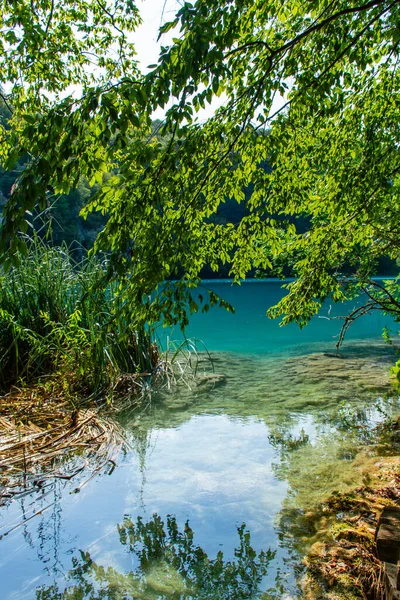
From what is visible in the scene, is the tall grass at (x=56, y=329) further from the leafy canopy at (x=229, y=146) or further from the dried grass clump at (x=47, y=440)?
the leafy canopy at (x=229, y=146)

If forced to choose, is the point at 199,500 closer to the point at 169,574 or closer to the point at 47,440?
the point at 169,574

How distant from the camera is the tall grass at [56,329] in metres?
5.75

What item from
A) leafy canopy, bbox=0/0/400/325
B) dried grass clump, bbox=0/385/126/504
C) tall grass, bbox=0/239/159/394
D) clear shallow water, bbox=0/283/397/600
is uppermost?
leafy canopy, bbox=0/0/400/325

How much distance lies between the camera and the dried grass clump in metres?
3.77

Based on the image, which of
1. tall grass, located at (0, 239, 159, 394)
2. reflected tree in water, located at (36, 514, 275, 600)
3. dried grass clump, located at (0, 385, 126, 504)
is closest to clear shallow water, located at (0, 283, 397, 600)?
reflected tree in water, located at (36, 514, 275, 600)

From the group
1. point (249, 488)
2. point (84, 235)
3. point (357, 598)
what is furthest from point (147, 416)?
point (84, 235)

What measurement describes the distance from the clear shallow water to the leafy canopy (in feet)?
4.75

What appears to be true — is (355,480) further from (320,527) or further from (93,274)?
(93,274)

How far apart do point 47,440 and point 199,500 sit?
1.68 meters

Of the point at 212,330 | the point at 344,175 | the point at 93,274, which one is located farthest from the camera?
the point at 212,330

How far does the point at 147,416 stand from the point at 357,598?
357 cm

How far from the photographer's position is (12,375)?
19.2ft

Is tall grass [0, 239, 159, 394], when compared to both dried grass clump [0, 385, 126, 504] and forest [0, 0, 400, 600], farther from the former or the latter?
dried grass clump [0, 385, 126, 504]

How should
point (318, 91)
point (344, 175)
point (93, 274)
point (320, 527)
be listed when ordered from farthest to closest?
point (93, 274) < point (344, 175) < point (318, 91) < point (320, 527)
